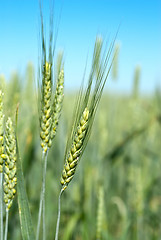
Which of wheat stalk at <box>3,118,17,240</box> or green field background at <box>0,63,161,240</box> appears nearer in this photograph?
wheat stalk at <box>3,118,17,240</box>

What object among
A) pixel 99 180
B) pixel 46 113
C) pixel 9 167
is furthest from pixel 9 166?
pixel 99 180

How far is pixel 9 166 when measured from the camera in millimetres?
536

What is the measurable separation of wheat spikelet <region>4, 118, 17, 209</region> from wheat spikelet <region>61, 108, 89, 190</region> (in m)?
0.10

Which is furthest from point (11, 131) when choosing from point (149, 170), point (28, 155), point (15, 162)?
point (149, 170)

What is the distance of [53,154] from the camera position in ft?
6.86

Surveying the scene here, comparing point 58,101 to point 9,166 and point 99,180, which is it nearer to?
point 9,166

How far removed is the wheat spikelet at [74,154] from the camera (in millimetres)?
526

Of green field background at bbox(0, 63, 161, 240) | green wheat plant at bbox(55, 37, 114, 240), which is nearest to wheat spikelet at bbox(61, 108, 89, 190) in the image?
green wheat plant at bbox(55, 37, 114, 240)

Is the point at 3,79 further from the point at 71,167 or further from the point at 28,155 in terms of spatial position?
the point at 28,155

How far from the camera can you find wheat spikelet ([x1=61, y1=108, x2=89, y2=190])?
53 cm

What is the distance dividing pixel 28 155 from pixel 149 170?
1517mm

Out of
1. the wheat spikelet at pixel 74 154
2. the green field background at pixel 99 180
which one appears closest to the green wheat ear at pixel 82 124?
the wheat spikelet at pixel 74 154

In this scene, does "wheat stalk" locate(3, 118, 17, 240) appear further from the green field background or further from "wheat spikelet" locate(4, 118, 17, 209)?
the green field background

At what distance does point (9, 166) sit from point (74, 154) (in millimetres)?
125
